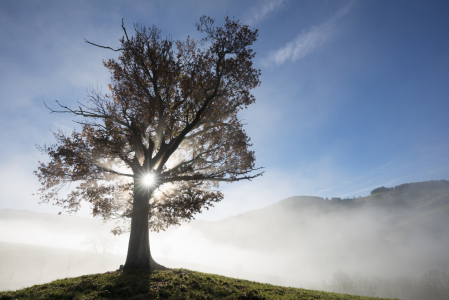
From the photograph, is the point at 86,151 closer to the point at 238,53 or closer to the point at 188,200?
the point at 188,200

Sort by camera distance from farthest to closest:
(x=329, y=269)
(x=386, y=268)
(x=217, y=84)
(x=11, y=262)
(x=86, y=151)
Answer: (x=329, y=269), (x=386, y=268), (x=11, y=262), (x=217, y=84), (x=86, y=151)

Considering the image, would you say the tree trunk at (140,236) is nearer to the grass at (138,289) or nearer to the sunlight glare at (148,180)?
the sunlight glare at (148,180)

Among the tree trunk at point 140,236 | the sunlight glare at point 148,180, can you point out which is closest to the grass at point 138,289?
the tree trunk at point 140,236

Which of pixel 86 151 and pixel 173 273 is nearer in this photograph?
pixel 173 273

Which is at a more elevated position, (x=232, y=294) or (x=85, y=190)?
(x=85, y=190)

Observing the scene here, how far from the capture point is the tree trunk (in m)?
Result: 14.6

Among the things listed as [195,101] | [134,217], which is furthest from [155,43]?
[134,217]

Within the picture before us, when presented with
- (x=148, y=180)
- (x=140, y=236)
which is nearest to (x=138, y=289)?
(x=140, y=236)

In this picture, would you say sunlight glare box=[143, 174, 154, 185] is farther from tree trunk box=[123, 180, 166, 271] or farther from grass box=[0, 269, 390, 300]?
grass box=[0, 269, 390, 300]

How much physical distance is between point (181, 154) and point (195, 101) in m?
7.42

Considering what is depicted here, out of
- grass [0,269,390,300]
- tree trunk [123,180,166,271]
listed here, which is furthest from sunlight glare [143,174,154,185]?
grass [0,269,390,300]

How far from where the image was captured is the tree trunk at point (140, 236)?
48.0 ft

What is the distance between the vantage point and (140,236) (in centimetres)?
1528

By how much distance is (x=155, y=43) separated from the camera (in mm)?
16297
